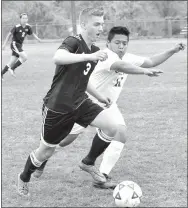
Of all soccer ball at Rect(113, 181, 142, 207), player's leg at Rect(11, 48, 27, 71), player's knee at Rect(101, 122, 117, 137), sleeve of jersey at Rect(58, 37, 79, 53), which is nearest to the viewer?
soccer ball at Rect(113, 181, 142, 207)

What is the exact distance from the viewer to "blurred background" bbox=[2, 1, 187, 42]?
45.9 metres

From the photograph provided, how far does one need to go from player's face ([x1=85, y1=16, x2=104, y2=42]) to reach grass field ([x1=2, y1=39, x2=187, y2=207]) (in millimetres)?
1770

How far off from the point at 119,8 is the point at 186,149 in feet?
157

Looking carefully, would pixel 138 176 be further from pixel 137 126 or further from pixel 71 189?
pixel 137 126

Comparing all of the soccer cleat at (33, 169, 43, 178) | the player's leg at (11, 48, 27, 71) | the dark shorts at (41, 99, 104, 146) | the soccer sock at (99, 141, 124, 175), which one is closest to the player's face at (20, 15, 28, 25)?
the player's leg at (11, 48, 27, 71)

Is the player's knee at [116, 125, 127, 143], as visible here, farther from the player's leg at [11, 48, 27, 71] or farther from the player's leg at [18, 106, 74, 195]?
the player's leg at [11, 48, 27, 71]

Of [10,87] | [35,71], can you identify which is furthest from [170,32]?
[10,87]

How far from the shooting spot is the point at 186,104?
11305 mm

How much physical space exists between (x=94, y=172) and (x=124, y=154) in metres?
1.38

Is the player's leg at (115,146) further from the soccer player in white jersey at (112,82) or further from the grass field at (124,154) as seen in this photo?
the grass field at (124,154)

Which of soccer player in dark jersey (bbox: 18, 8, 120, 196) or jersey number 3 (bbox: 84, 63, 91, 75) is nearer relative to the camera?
soccer player in dark jersey (bbox: 18, 8, 120, 196)

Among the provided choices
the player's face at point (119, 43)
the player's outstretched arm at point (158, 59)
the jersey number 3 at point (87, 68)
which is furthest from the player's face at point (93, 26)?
the player's outstretched arm at point (158, 59)

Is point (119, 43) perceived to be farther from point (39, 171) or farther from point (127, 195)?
point (127, 195)

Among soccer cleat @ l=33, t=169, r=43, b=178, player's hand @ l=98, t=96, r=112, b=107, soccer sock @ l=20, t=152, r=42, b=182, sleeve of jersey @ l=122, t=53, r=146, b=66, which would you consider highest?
sleeve of jersey @ l=122, t=53, r=146, b=66
